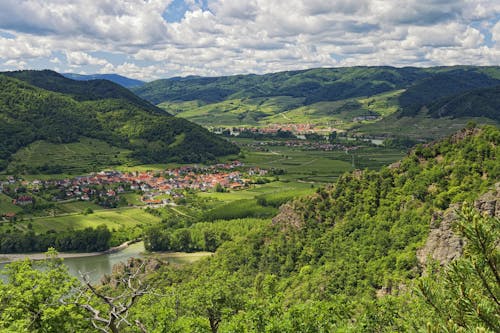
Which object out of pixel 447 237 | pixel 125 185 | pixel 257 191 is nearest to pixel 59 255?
pixel 125 185

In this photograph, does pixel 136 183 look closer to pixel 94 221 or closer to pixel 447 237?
pixel 94 221

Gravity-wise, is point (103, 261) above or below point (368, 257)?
below

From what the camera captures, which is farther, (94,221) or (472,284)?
(94,221)

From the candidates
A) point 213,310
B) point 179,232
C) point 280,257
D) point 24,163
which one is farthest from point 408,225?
point 24,163

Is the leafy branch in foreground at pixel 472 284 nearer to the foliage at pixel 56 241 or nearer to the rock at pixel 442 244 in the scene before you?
the rock at pixel 442 244

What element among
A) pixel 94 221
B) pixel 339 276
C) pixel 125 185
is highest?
pixel 339 276

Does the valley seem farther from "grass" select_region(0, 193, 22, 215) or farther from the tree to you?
"grass" select_region(0, 193, 22, 215)

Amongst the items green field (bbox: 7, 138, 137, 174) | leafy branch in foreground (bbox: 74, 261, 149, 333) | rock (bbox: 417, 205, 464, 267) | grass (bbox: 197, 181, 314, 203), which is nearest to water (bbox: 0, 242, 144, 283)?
grass (bbox: 197, 181, 314, 203)

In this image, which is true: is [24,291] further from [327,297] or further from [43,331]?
[327,297]
